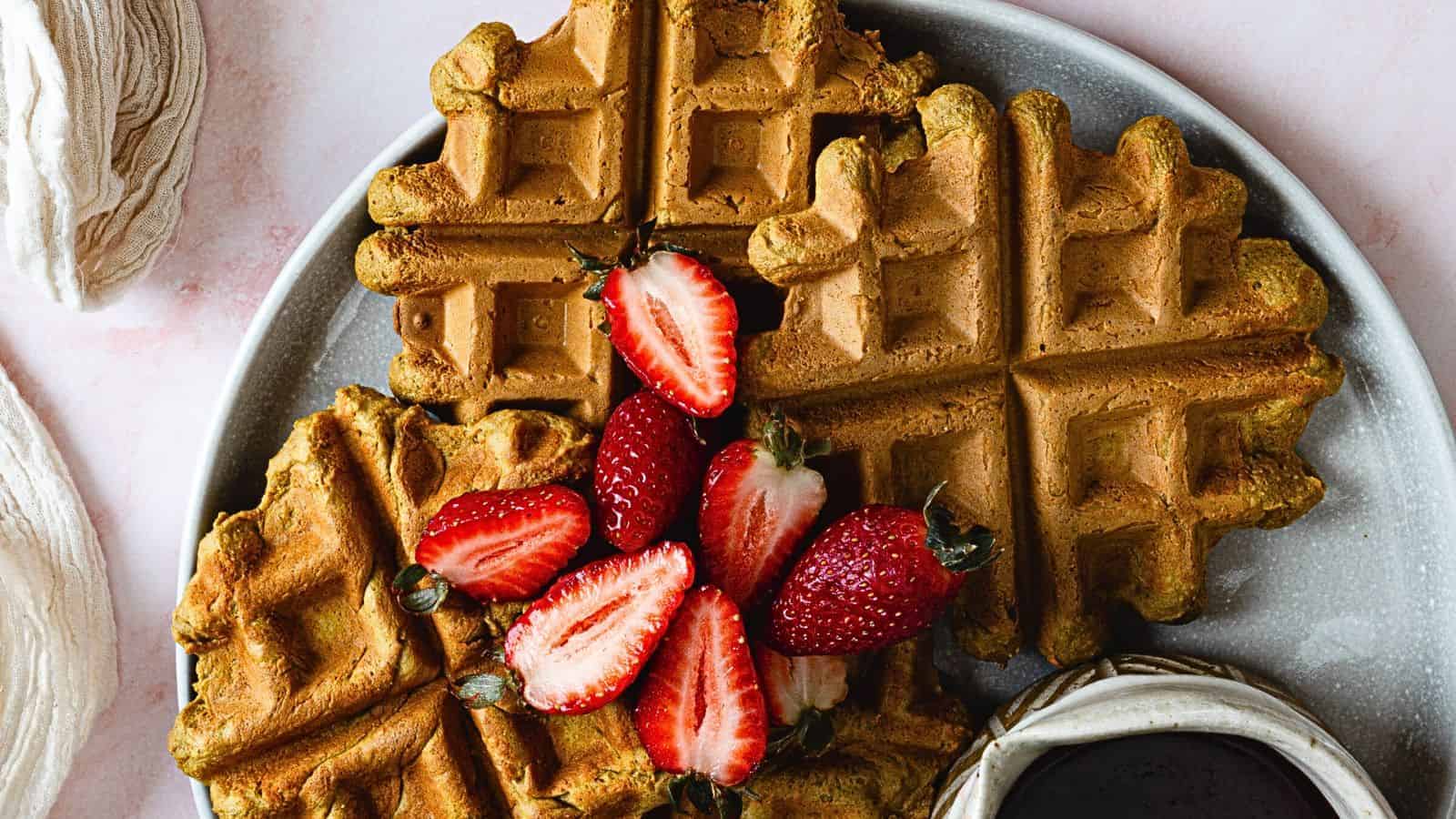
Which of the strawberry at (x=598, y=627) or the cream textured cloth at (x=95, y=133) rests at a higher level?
the cream textured cloth at (x=95, y=133)

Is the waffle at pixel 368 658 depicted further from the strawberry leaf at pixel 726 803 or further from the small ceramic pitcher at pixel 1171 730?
the small ceramic pitcher at pixel 1171 730

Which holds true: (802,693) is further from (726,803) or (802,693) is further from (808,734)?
(726,803)

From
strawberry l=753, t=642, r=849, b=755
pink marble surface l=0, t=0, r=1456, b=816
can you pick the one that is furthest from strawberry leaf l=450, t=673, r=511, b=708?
pink marble surface l=0, t=0, r=1456, b=816

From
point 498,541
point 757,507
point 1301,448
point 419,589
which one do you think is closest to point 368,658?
point 419,589

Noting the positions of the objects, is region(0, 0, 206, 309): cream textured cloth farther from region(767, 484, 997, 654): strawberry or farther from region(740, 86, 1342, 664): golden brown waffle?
region(767, 484, 997, 654): strawberry

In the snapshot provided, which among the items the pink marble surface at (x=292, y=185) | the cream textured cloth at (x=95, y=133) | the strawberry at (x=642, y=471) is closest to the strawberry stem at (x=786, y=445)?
the strawberry at (x=642, y=471)
